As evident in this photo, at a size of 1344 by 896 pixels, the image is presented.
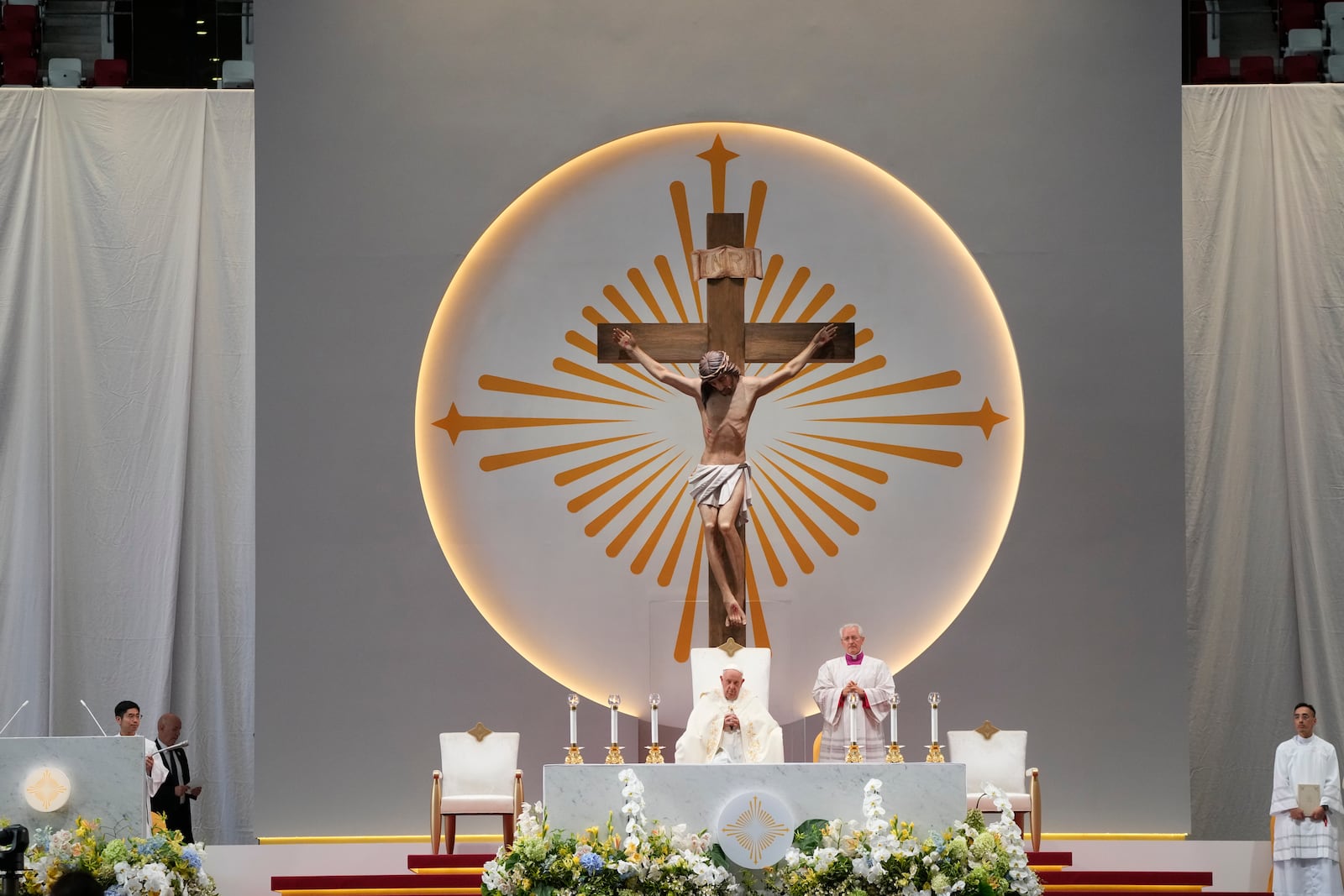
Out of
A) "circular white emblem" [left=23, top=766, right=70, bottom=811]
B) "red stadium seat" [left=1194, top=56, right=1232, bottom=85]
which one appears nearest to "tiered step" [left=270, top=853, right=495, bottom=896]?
"circular white emblem" [left=23, top=766, right=70, bottom=811]

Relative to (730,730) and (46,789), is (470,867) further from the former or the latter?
(46,789)

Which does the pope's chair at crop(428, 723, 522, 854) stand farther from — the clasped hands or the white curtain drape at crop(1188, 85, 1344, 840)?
the white curtain drape at crop(1188, 85, 1344, 840)

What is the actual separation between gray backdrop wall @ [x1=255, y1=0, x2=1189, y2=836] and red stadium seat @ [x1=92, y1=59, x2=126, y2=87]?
134 cm

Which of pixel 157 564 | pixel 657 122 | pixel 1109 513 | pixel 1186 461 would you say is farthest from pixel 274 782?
pixel 1186 461

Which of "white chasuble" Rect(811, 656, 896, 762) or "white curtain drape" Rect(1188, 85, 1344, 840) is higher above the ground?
"white curtain drape" Rect(1188, 85, 1344, 840)

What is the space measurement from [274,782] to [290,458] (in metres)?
1.69

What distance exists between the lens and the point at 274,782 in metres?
8.41

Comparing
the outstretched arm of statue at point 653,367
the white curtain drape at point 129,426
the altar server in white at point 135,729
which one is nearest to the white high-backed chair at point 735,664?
the outstretched arm of statue at point 653,367

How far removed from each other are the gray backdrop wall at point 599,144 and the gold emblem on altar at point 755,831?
3279 millimetres

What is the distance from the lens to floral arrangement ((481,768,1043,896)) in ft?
Result: 16.9

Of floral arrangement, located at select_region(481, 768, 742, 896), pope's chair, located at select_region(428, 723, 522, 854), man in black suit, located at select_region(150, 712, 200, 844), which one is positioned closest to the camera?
floral arrangement, located at select_region(481, 768, 742, 896)

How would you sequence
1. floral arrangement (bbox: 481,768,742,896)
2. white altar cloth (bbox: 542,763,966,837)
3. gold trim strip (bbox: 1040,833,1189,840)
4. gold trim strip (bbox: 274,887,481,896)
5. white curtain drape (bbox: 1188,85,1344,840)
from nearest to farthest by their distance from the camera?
floral arrangement (bbox: 481,768,742,896)
white altar cloth (bbox: 542,763,966,837)
gold trim strip (bbox: 274,887,481,896)
gold trim strip (bbox: 1040,833,1189,840)
white curtain drape (bbox: 1188,85,1344,840)

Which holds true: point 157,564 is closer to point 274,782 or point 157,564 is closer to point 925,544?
point 274,782

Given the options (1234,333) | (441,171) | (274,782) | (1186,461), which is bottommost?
(274,782)
